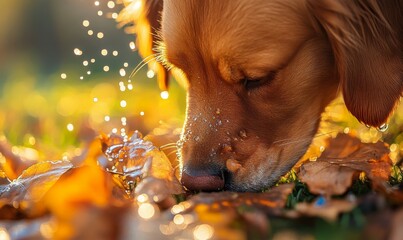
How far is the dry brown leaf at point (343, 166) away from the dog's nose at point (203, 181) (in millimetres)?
390

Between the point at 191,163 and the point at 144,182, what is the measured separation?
24.7 inches

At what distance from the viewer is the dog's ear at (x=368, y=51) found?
10.8 feet

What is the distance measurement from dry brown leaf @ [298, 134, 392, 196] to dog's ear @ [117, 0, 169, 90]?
50.2 inches

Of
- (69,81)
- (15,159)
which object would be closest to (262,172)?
(15,159)

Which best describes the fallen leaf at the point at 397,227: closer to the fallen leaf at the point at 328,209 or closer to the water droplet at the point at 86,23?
the fallen leaf at the point at 328,209

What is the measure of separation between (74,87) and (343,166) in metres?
6.57

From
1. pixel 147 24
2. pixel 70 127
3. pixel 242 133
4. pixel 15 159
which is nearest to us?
pixel 242 133

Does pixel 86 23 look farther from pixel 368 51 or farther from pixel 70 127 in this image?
pixel 368 51

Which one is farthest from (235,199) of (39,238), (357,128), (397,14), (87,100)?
(87,100)

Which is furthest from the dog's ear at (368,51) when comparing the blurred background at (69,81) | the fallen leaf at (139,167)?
the blurred background at (69,81)

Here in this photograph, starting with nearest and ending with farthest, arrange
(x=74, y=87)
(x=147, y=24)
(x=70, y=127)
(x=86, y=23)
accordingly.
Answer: (x=147, y=24)
(x=70, y=127)
(x=74, y=87)
(x=86, y=23)

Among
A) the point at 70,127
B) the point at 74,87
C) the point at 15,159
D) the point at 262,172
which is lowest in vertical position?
the point at 74,87

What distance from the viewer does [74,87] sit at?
8867mm

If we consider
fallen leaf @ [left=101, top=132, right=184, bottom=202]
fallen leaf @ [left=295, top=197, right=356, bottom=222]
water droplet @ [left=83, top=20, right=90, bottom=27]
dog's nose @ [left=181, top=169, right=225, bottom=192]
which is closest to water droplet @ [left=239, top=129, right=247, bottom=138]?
dog's nose @ [left=181, top=169, right=225, bottom=192]
